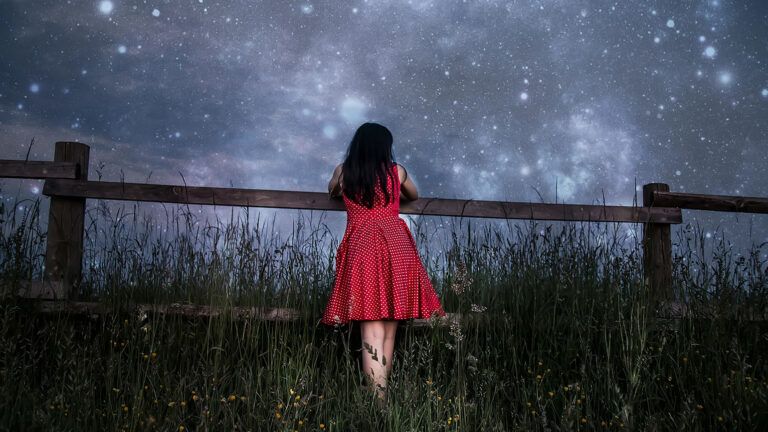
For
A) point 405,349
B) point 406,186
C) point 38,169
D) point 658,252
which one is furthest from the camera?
point 658,252

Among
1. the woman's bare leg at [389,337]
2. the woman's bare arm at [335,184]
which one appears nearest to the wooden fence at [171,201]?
the woman's bare arm at [335,184]

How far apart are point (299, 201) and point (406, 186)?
1142mm

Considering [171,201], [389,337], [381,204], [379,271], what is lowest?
[389,337]

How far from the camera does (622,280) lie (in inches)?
179

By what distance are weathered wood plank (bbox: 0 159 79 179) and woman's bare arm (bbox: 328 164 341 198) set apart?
8.32 ft

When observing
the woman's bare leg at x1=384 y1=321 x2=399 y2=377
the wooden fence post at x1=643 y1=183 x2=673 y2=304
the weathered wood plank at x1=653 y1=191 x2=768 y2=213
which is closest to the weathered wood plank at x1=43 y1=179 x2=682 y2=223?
the wooden fence post at x1=643 y1=183 x2=673 y2=304

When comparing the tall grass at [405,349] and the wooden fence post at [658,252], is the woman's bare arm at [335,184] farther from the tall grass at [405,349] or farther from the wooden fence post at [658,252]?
the wooden fence post at [658,252]

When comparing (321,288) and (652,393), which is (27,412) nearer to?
(321,288)

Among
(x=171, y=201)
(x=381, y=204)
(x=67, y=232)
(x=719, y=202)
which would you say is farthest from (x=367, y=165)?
(x=719, y=202)

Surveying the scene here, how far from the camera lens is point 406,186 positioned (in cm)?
456

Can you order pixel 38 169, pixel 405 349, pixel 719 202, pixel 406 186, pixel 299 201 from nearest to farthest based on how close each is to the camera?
pixel 405 349 → pixel 406 186 → pixel 299 201 → pixel 38 169 → pixel 719 202

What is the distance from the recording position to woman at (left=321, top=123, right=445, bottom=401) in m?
3.99

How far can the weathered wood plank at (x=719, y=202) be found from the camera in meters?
5.82

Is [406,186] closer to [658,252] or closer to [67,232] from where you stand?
[658,252]
